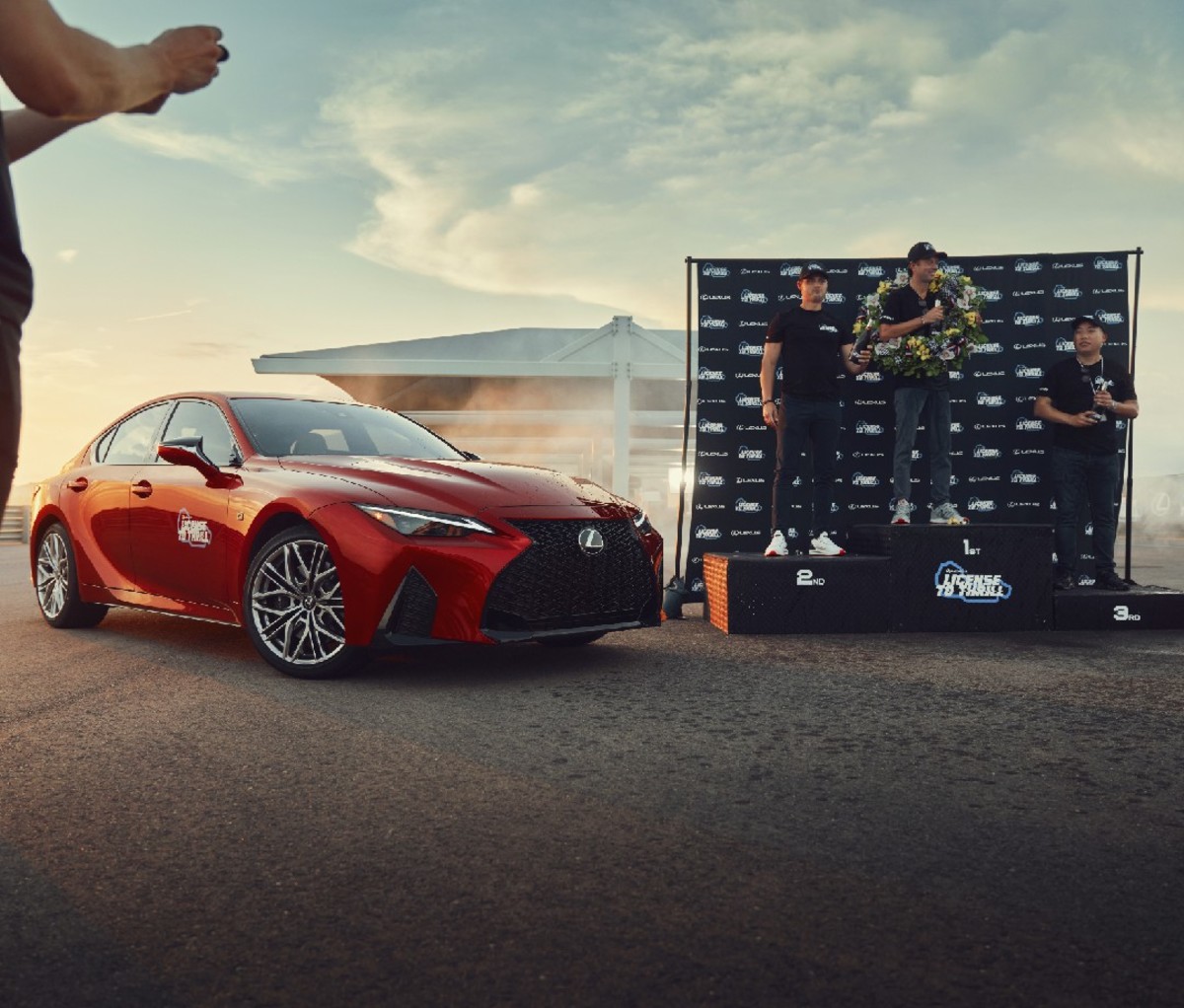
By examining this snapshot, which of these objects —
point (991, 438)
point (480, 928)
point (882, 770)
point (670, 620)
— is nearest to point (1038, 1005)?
point (480, 928)

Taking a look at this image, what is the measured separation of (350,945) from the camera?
2160mm

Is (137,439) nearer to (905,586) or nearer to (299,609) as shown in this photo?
(299,609)

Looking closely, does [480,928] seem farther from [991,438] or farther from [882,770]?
[991,438]

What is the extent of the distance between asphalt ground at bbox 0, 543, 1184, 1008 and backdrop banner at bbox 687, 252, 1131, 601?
4374mm

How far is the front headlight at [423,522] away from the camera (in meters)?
4.95

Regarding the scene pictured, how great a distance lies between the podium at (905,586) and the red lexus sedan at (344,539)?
Result: 146 centimetres

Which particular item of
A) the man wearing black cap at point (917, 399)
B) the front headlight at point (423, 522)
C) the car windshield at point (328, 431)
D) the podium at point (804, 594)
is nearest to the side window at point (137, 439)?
the car windshield at point (328, 431)

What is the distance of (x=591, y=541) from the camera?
5.32 meters

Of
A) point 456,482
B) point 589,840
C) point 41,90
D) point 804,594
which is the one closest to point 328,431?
point 456,482

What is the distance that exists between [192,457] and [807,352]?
4569 mm

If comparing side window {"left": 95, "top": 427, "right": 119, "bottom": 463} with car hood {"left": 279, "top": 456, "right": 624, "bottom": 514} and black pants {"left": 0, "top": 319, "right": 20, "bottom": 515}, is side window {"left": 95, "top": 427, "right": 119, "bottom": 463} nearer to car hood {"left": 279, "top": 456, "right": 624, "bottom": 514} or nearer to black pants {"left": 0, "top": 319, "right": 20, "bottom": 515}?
car hood {"left": 279, "top": 456, "right": 624, "bottom": 514}

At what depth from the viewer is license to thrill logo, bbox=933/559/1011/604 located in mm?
7320

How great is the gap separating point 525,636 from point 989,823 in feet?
8.31

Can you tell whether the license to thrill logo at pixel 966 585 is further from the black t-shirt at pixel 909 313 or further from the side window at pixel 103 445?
the side window at pixel 103 445
